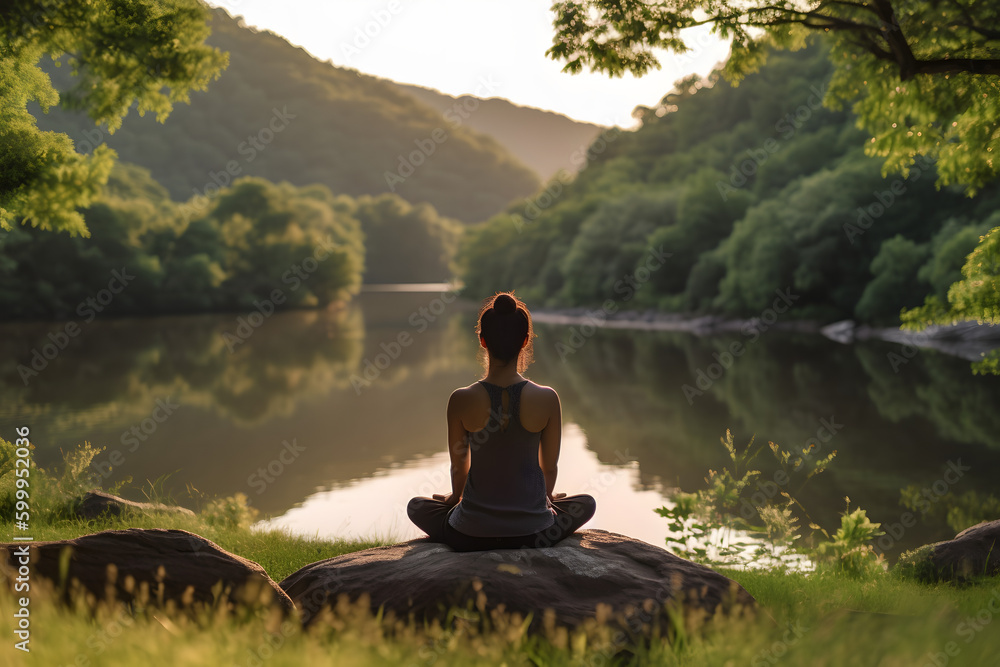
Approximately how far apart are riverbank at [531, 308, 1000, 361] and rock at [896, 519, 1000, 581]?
41.9ft

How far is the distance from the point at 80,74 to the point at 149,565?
23.7 feet

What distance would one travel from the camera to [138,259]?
55188 mm

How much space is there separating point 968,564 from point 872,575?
2.65ft

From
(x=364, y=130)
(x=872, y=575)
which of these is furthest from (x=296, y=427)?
(x=364, y=130)

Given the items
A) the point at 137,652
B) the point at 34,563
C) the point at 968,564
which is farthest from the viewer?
the point at 968,564

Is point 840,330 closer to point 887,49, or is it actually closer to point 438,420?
point 438,420

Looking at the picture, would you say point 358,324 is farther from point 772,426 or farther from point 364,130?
point 364,130

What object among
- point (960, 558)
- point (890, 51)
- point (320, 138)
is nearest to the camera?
point (960, 558)

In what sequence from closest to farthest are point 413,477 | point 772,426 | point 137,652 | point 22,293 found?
point 137,652 < point 413,477 < point 772,426 < point 22,293

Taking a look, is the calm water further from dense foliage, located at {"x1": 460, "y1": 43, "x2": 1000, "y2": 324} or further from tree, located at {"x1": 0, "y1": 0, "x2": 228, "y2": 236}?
dense foliage, located at {"x1": 460, "y1": 43, "x2": 1000, "y2": 324}

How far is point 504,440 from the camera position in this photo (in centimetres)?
470

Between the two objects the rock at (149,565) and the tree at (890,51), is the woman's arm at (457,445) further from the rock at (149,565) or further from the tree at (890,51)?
the tree at (890,51)

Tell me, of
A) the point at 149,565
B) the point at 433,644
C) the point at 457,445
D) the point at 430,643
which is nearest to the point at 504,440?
the point at 457,445

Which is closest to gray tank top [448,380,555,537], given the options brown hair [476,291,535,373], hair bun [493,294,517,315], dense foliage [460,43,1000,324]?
brown hair [476,291,535,373]
